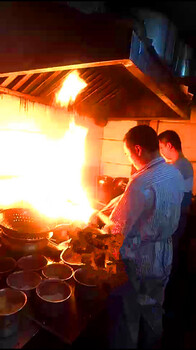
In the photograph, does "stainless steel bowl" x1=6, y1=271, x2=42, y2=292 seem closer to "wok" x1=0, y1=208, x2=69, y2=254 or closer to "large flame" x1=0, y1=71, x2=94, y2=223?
"wok" x1=0, y1=208, x2=69, y2=254

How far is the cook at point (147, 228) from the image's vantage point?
97.9 inches

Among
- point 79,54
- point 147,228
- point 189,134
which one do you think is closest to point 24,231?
point 147,228

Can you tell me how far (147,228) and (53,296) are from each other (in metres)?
1.10

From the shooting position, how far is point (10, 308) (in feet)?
6.11

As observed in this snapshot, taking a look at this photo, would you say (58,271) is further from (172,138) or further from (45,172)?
(172,138)

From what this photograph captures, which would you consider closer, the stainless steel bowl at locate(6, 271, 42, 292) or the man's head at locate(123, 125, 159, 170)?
A: the stainless steel bowl at locate(6, 271, 42, 292)

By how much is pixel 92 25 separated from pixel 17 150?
8.10 ft

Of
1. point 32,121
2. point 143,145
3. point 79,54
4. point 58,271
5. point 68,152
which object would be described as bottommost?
point 58,271

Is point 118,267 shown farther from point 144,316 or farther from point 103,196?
point 103,196

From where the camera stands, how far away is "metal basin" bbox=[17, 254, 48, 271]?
2.44 m

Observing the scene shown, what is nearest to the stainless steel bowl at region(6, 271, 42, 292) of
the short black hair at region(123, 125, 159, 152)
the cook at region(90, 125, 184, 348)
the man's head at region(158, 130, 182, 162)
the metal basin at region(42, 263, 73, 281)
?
the metal basin at region(42, 263, 73, 281)

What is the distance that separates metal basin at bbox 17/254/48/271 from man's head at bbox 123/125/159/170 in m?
1.45

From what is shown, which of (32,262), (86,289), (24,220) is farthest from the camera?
(24,220)

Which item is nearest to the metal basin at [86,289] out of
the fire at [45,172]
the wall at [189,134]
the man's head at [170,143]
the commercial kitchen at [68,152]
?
the commercial kitchen at [68,152]
